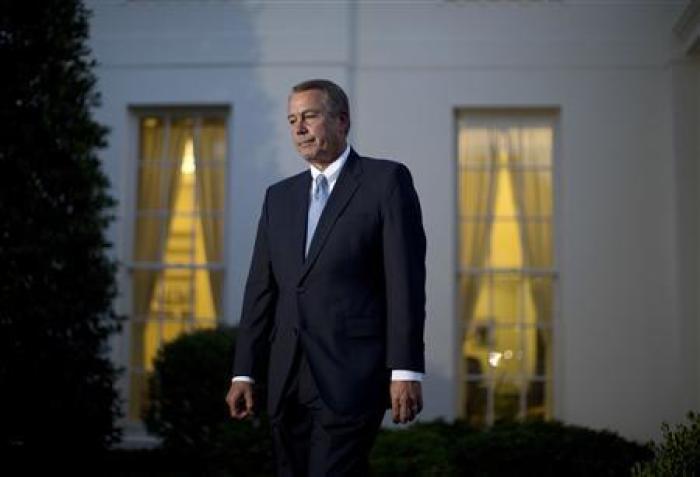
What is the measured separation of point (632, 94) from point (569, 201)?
1.06 metres

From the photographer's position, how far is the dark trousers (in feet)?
12.5

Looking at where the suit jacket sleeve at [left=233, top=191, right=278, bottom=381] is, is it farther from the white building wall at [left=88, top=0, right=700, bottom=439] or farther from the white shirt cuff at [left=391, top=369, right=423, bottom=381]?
the white building wall at [left=88, top=0, right=700, bottom=439]

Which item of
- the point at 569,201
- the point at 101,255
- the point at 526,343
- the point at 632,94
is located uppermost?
the point at 632,94

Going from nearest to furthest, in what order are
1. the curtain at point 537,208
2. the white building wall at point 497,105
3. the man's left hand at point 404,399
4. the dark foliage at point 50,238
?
the man's left hand at point 404,399 → the dark foliage at point 50,238 → the white building wall at point 497,105 → the curtain at point 537,208

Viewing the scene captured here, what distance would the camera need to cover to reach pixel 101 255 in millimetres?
8070

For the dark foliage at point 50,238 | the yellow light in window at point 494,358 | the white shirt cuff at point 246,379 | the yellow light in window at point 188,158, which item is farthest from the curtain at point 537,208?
the white shirt cuff at point 246,379

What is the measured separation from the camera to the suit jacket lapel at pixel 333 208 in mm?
4035

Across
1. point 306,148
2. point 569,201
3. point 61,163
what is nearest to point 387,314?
point 306,148

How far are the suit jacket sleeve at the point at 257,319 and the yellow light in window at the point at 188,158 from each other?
229 inches

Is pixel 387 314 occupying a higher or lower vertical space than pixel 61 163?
lower

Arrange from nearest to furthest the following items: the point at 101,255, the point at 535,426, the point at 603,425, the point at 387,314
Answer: the point at 387,314
the point at 535,426
the point at 101,255
the point at 603,425

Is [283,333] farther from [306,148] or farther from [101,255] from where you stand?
[101,255]

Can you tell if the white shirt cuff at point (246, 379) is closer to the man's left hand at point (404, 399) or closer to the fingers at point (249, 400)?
the fingers at point (249, 400)

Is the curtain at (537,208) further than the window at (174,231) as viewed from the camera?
No
